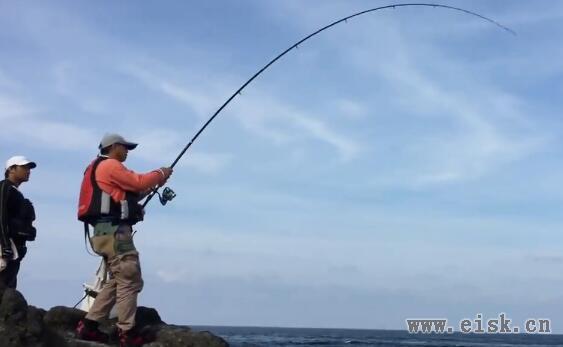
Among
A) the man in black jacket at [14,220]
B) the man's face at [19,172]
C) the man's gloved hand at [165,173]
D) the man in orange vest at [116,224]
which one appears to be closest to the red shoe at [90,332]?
the man in orange vest at [116,224]

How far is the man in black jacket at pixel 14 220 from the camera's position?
615cm

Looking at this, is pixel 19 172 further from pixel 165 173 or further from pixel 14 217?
pixel 165 173

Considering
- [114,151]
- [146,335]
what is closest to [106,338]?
[146,335]

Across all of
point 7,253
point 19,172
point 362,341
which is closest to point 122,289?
point 7,253

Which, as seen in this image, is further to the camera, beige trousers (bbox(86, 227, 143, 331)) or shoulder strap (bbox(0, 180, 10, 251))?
shoulder strap (bbox(0, 180, 10, 251))

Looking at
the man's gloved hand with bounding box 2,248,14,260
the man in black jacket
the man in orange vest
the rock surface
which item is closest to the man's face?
the man in black jacket

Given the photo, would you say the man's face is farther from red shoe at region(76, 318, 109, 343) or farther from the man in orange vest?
red shoe at region(76, 318, 109, 343)

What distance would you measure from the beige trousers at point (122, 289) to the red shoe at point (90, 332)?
0.11m

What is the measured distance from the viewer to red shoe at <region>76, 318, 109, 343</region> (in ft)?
19.6

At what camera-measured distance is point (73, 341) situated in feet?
18.6

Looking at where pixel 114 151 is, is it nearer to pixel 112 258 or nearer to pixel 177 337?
pixel 112 258

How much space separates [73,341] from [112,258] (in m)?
0.68

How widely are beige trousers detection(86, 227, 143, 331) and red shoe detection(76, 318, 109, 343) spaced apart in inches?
4.4

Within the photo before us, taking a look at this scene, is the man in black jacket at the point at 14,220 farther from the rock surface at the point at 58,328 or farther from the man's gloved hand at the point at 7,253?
the rock surface at the point at 58,328
